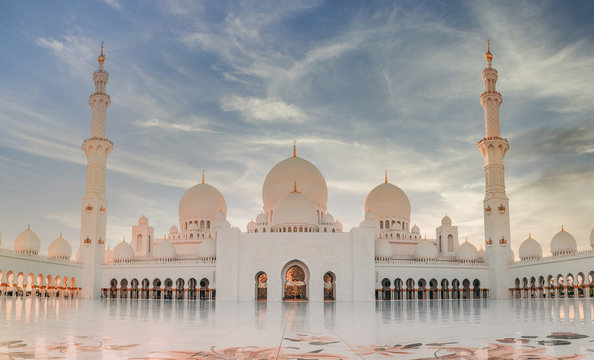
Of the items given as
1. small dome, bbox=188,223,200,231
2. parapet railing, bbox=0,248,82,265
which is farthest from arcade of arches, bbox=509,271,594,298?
parapet railing, bbox=0,248,82,265

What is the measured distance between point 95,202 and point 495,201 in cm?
2536

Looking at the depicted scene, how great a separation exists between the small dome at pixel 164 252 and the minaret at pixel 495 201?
68.3ft

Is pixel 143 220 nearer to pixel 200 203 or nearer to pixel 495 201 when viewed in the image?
pixel 200 203

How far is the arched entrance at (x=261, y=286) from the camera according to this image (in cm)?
3312

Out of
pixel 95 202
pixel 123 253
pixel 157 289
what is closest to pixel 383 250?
pixel 157 289

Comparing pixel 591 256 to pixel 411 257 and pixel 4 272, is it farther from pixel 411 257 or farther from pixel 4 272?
pixel 4 272

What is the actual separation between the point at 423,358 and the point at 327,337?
6.88ft

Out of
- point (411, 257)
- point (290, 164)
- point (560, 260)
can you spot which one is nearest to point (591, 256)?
point (560, 260)

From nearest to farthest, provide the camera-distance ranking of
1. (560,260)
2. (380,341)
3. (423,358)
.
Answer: (423,358) → (380,341) → (560,260)

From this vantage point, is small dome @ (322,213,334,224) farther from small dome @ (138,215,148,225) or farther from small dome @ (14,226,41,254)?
small dome @ (14,226,41,254)

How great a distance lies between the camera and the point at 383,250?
3588 cm

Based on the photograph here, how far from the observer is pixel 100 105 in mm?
36750

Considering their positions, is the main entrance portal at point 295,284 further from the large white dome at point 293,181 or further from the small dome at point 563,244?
the small dome at point 563,244

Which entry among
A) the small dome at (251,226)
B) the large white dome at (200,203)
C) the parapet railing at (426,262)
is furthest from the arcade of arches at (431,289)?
the large white dome at (200,203)
